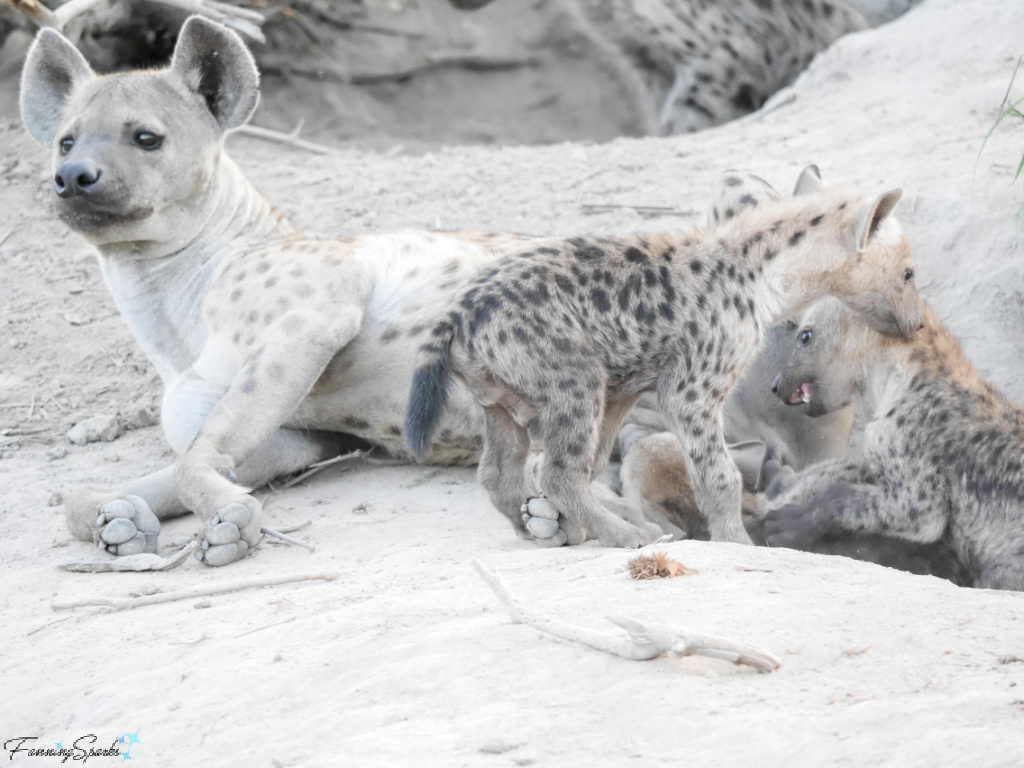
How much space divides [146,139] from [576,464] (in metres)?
2.11

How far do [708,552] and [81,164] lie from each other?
2560 mm

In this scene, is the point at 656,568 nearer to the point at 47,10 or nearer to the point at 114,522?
the point at 114,522

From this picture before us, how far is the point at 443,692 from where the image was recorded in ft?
6.66

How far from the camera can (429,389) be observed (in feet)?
10.5

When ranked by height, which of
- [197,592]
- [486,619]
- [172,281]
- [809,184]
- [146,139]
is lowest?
[197,592]

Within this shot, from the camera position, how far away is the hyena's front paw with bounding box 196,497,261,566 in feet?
11.1

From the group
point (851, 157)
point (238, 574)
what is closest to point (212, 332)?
point (238, 574)

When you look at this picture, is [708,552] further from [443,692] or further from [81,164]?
[81,164]

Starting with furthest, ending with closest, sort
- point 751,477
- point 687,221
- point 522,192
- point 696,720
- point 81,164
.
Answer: point 522,192 → point 687,221 → point 751,477 → point 81,164 → point 696,720

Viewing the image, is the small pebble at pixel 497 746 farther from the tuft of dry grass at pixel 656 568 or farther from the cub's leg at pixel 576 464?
the cub's leg at pixel 576 464

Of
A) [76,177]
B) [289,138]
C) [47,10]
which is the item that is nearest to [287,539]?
[76,177]

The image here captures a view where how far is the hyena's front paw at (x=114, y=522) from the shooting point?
3.55 metres

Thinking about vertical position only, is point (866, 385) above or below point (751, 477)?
above

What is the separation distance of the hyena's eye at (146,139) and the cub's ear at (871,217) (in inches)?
97.3
